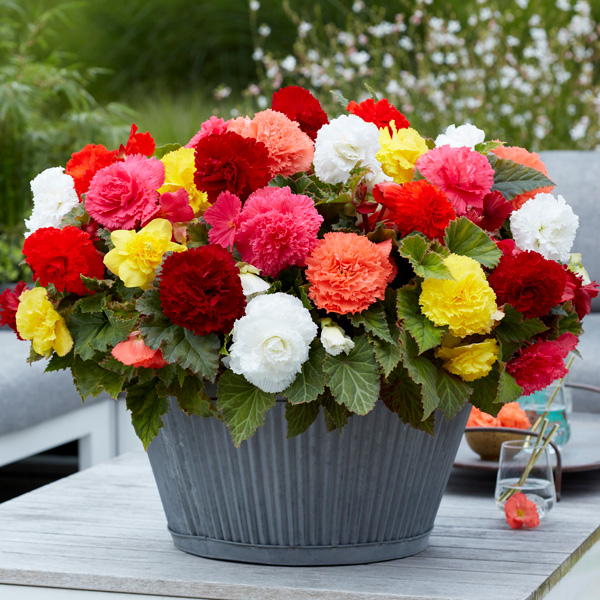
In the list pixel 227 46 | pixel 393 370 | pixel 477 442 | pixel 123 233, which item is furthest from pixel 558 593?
pixel 227 46

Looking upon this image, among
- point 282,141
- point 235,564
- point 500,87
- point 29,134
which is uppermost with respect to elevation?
point 500,87

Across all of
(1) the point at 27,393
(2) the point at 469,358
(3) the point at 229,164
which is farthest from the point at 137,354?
(1) the point at 27,393

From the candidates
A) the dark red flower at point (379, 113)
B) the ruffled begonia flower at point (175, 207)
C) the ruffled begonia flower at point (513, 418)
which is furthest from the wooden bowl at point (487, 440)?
the ruffled begonia flower at point (175, 207)

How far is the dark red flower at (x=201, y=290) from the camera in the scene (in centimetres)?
81

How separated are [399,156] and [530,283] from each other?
0.18m

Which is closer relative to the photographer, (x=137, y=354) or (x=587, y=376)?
(x=137, y=354)

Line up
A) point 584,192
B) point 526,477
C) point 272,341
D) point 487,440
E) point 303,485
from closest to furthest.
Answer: point 272,341 → point 303,485 → point 526,477 → point 487,440 → point 584,192

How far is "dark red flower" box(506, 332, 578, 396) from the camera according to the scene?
35.0 inches

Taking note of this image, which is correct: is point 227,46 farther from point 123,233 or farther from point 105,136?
point 123,233

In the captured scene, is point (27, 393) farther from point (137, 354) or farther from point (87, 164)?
point (137, 354)

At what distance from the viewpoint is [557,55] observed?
162 inches

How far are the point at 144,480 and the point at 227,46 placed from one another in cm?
560

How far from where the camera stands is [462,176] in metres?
0.90

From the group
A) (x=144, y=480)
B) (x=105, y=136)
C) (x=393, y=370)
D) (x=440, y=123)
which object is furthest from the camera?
(x=440, y=123)
